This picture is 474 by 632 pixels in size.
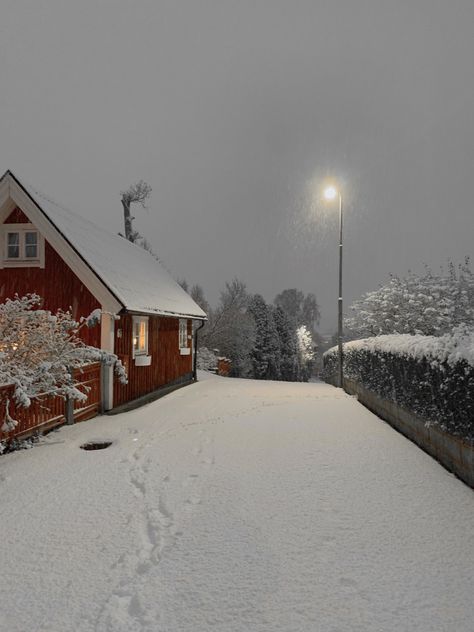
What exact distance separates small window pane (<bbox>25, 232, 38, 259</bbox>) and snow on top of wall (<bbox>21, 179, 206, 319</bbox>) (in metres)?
0.92

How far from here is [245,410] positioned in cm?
1084

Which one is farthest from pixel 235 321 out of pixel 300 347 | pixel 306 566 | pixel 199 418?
pixel 306 566

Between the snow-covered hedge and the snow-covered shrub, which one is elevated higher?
the snow-covered hedge

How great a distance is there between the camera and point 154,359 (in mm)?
14781

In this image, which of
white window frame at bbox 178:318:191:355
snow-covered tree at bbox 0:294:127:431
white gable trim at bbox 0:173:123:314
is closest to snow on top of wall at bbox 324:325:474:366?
snow-covered tree at bbox 0:294:127:431

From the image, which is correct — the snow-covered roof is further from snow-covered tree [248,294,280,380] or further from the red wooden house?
snow-covered tree [248,294,280,380]

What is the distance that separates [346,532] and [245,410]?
268 inches

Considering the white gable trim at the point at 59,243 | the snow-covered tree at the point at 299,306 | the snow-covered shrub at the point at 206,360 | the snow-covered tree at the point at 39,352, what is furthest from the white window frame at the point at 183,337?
the snow-covered tree at the point at 299,306

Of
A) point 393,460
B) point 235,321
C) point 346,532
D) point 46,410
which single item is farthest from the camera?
point 235,321

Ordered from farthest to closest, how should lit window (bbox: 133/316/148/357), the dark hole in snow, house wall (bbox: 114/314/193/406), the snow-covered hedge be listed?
lit window (bbox: 133/316/148/357)
house wall (bbox: 114/314/193/406)
the dark hole in snow
the snow-covered hedge

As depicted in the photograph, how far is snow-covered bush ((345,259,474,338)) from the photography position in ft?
74.9

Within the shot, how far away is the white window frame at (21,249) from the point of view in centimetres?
1209

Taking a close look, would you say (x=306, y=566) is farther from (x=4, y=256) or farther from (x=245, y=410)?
(x=4, y=256)

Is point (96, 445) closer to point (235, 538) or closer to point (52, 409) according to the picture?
A: point (52, 409)
